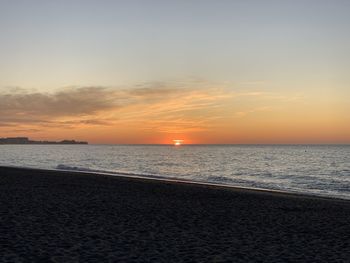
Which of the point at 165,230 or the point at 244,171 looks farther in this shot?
the point at 244,171

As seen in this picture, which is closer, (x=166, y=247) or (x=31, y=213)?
(x=166, y=247)

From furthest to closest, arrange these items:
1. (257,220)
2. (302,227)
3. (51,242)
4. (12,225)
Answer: (257,220) → (302,227) → (12,225) → (51,242)

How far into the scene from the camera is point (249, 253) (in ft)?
36.8

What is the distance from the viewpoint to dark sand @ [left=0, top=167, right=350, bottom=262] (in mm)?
10641

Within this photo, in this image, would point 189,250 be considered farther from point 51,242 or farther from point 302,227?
point 302,227

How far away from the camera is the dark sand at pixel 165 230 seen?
10641 millimetres

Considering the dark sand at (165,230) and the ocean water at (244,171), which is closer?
the dark sand at (165,230)

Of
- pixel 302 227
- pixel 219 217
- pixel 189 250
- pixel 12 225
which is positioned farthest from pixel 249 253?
pixel 12 225

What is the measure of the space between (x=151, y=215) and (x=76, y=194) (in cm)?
857

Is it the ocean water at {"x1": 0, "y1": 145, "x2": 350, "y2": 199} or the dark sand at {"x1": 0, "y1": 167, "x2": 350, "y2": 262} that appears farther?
the ocean water at {"x1": 0, "y1": 145, "x2": 350, "y2": 199}

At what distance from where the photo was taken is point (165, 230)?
14.1m

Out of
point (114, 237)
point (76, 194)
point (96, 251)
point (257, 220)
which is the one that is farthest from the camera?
point (76, 194)

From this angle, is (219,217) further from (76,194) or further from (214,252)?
(76,194)

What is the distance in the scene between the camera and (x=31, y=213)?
639 inches
